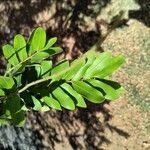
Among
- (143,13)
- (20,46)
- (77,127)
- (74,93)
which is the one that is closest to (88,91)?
(74,93)

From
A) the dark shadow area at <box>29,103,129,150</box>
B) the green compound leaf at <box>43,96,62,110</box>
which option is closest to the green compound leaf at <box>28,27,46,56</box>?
the green compound leaf at <box>43,96,62,110</box>

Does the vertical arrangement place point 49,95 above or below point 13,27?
above

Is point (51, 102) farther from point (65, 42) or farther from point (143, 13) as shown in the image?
point (143, 13)

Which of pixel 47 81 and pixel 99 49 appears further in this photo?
pixel 99 49

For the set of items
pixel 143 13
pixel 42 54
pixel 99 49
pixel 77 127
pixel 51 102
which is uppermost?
pixel 42 54

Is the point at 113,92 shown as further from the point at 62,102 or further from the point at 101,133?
the point at 101,133

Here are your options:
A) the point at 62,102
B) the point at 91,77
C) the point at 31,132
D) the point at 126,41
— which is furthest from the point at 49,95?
the point at 126,41
